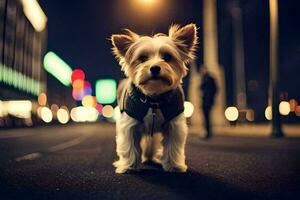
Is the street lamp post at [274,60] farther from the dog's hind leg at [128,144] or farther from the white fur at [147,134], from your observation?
the dog's hind leg at [128,144]

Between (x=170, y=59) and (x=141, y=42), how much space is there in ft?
1.37

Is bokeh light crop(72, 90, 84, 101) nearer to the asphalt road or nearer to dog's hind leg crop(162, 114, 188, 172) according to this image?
the asphalt road

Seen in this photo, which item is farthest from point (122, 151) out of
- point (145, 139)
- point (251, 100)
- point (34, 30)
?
point (34, 30)

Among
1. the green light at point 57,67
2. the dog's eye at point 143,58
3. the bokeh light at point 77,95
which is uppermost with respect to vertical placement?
the green light at point 57,67

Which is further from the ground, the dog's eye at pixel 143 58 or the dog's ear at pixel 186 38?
the dog's ear at pixel 186 38

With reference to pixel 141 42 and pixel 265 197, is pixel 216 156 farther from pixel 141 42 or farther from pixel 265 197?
pixel 265 197

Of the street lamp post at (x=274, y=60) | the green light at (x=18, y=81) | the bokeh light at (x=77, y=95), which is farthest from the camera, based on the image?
the bokeh light at (x=77, y=95)

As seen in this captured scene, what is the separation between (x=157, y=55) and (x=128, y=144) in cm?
125

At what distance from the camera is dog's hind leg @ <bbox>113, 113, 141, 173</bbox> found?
21.4ft

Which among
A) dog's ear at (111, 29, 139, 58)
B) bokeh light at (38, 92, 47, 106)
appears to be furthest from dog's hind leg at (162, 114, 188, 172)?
bokeh light at (38, 92, 47, 106)

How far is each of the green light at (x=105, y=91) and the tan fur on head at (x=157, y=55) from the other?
401 ft

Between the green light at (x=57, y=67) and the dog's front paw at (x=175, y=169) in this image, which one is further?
the green light at (x=57, y=67)

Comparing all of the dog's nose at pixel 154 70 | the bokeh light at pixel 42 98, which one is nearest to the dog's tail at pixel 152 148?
the dog's nose at pixel 154 70

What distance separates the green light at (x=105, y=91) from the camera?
12938 cm
